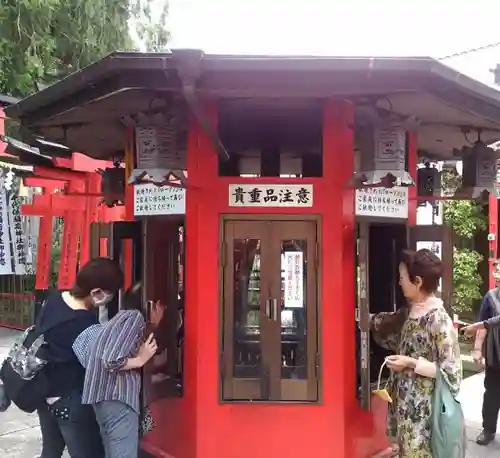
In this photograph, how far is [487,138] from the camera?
6793 mm

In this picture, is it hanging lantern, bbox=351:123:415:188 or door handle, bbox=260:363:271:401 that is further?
door handle, bbox=260:363:271:401

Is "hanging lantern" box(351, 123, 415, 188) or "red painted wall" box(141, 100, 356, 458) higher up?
"hanging lantern" box(351, 123, 415, 188)

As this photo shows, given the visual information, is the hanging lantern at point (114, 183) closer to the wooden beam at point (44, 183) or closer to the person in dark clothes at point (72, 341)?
the wooden beam at point (44, 183)

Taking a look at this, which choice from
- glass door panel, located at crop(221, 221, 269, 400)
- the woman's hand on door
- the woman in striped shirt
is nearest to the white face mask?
the woman in striped shirt

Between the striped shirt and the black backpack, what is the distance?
7.9 inches

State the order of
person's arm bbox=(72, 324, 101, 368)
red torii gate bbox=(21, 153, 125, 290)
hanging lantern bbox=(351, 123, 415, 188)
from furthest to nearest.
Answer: red torii gate bbox=(21, 153, 125, 290), hanging lantern bbox=(351, 123, 415, 188), person's arm bbox=(72, 324, 101, 368)

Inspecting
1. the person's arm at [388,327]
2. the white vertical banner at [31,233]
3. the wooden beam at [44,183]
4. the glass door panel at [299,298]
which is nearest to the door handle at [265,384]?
the glass door panel at [299,298]

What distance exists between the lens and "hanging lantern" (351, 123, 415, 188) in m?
4.65

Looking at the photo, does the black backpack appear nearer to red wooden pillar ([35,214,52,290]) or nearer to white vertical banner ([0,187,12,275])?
red wooden pillar ([35,214,52,290])

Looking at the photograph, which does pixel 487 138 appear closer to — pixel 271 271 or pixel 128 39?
pixel 271 271

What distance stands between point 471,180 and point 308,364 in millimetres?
2366

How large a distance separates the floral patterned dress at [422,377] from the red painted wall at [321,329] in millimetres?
1021

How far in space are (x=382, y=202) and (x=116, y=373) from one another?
9.02ft

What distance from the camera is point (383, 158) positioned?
4707 millimetres
